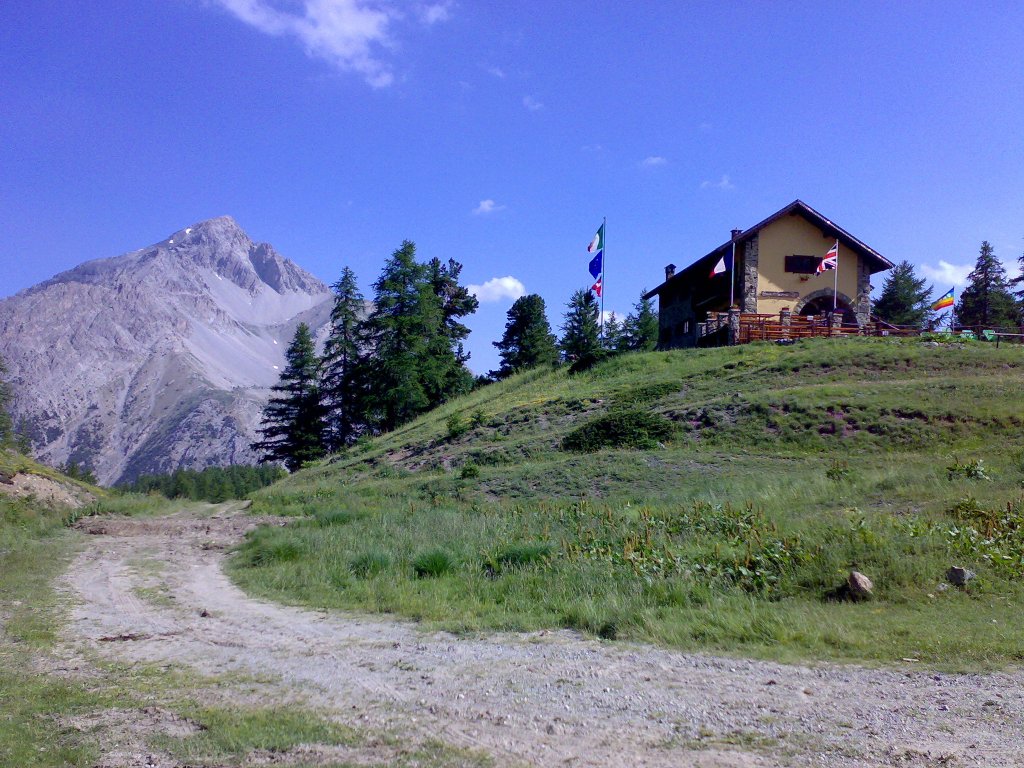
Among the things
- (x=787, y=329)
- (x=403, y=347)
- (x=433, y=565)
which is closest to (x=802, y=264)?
(x=787, y=329)

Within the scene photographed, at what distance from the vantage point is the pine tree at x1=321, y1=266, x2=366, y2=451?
58.9 meters

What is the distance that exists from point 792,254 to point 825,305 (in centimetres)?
375

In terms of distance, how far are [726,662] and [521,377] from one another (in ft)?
140

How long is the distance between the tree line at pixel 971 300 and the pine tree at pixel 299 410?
44.1 metres

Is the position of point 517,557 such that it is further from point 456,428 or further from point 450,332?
point 450,332

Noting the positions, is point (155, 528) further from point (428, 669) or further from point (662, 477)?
point (428, 669)

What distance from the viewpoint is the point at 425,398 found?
5425cm

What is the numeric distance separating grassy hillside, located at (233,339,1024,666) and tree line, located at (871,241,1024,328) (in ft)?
108

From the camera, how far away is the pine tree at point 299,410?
60.0 meters

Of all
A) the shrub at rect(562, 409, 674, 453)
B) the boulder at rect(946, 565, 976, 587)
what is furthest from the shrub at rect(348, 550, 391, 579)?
the shrub at rect(562, 409, 674, 453)

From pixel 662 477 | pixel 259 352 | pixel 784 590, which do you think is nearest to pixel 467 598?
pixel 784 590

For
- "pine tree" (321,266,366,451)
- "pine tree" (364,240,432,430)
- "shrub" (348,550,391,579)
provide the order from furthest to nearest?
"pine tree" (321,266,366,451) < "pine tree" (364,240,432,430) < "shrub" (348,550,391,579)

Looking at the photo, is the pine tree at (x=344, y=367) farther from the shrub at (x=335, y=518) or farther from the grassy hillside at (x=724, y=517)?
the shrub at (x=335, y=518)

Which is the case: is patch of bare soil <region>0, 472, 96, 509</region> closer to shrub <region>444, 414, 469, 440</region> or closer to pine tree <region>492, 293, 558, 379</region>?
shrub <region>444, 414, 469, 440</region>
